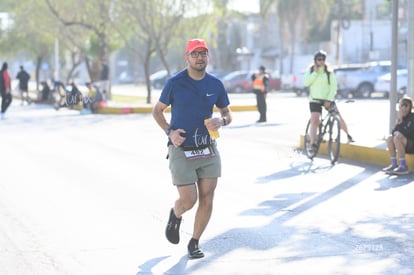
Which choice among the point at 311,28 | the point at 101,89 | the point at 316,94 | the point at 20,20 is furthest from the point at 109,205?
the point at 311,28

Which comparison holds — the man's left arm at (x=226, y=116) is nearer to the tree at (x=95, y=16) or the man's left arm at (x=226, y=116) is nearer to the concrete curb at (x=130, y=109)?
the concrete curb at (x=130, y=109)

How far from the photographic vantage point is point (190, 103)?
23.7ft

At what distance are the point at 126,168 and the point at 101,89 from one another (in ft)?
68.8

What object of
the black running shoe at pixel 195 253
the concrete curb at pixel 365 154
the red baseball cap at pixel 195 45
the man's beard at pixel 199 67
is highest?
the red baseball cap at pixel 195 45

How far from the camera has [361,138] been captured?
1669cm

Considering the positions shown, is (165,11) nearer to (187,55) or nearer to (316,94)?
(316,94)

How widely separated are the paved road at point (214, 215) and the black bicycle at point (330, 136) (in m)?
0.23

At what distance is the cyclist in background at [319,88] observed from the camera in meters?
14.5

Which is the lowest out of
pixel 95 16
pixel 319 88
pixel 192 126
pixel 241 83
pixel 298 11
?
pixel 241 83

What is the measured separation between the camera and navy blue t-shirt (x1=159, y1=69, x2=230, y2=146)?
7.22 m

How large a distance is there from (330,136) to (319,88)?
790 millimetres

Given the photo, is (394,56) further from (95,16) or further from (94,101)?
(95,16)


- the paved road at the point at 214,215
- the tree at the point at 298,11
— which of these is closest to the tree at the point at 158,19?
the paved road at the point at 214,215

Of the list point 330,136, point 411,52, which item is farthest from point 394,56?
point 330,136
